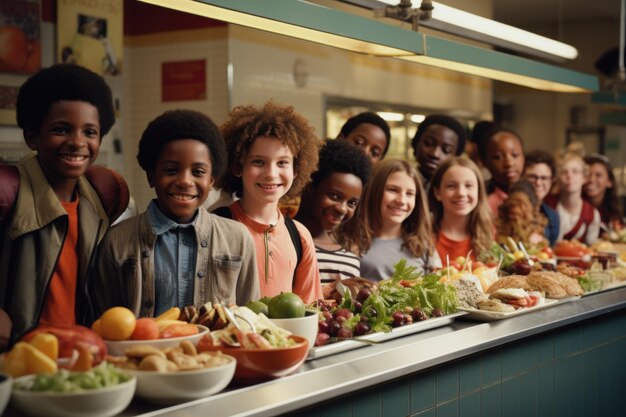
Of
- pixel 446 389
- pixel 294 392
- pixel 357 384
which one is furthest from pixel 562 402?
pixel 294 392

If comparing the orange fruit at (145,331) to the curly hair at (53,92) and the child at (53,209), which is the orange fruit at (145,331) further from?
the curly hair at (53,92)

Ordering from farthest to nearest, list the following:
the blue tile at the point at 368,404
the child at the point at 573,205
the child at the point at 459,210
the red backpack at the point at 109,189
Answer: the child at the point at 573,205, the child at the point at 459,210, the red backpack at the point at 109,189, the blue tile at the point at 368,404

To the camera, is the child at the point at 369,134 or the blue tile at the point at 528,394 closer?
the blue tile at the point at 528,394

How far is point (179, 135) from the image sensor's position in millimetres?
3045

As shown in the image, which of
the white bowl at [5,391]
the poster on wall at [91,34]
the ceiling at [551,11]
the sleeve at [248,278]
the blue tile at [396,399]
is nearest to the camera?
the white bowl at [5,391]

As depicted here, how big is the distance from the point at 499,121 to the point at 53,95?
39.9 ft

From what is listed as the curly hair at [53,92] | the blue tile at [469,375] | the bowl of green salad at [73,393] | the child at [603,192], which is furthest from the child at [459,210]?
the bowl of green salad at [73,393]

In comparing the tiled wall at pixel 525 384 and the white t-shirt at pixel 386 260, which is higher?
the white t-shirt at pixel 386 260

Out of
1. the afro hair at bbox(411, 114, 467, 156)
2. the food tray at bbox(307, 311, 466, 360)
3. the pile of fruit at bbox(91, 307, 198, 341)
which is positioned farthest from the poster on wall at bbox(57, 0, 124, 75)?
the pile of fruit at bbox(91, 307, 198, 341)

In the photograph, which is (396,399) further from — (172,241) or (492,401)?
(172,241)

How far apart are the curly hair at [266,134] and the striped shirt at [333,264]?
0.57 meters

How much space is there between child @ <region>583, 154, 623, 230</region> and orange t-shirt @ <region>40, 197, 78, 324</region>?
6.04 m

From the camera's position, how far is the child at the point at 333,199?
13.5 feet

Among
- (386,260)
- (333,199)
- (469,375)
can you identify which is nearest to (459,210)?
(386,260)
